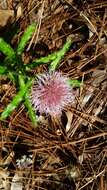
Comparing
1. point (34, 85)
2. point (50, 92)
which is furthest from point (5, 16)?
point (50, 92)

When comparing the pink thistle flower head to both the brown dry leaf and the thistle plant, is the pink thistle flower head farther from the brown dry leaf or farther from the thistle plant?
the brown dry leaf

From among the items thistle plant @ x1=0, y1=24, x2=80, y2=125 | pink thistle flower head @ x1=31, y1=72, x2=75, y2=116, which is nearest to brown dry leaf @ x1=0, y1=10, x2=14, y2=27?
thistle plant @ x1=0, y1=24, x2=80, y2=125

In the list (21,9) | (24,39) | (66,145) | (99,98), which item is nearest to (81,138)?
(66,145)

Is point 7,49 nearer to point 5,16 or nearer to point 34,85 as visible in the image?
point 34,85

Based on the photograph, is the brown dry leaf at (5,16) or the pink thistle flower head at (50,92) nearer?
the pink thistle flower head at (50,92)

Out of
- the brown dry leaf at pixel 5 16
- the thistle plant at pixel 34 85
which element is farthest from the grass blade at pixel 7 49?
the brown dry leaf at pixel 5 16

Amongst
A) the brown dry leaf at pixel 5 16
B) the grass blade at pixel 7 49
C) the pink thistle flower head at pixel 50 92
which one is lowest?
the pink thistle flower head at pixel 50 92

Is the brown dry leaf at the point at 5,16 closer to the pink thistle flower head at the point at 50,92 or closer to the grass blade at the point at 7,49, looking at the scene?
the grass blade at the point at 7,49

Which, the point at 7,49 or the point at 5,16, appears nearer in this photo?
the point at 7,49
